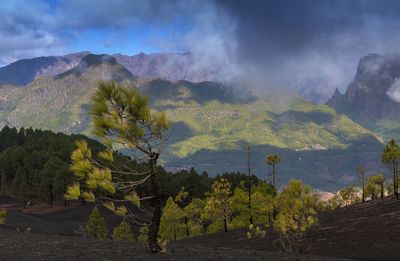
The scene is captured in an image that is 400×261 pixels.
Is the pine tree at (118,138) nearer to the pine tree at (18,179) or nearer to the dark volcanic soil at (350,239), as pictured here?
the dark volcanic soil at (350,239)

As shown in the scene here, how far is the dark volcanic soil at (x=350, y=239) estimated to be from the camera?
4622 centimetres

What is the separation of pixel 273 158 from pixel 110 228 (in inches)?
2172

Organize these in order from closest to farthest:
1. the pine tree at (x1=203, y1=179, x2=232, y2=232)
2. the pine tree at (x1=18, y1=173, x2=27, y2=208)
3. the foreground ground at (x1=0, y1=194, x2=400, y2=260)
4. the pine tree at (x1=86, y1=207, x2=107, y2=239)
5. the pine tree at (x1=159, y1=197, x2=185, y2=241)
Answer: the foreground ground at (x1=0, y1=194, x2=400, y2=260) → the pine tree at (x1=203, y1=179, x2=232, y2=232) → the pine tree at (x1=86, y1=207, x2=107, y2=239) → the pine tree at (x1=159, y1=197, x2=185, y2=241) → the pine tree at (x1=18, y1=173, x2=27, y2=208)

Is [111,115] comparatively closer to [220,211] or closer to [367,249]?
[367,249]

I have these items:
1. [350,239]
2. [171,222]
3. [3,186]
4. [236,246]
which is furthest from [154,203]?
[3,186]

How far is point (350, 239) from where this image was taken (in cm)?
5550

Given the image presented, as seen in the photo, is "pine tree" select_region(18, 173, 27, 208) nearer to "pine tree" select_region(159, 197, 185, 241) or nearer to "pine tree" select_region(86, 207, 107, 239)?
"pine tree" select_region(86, 207, 107, 239)

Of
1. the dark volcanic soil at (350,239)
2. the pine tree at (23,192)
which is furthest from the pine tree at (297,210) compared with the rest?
the pine tree at (23,192)

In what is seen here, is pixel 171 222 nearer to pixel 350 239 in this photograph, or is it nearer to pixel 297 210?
pixel 350 239

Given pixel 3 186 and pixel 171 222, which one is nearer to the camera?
pixel 171 222

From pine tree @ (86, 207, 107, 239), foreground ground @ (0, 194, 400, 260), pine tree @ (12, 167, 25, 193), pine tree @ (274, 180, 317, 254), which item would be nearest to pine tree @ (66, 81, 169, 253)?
foreground ground @ (0, 194, 400, 260)

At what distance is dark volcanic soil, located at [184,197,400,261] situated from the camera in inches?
1820

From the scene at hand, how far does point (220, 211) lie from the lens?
83812mm

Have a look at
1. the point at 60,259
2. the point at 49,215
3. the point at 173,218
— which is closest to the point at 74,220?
the point at 49,215
